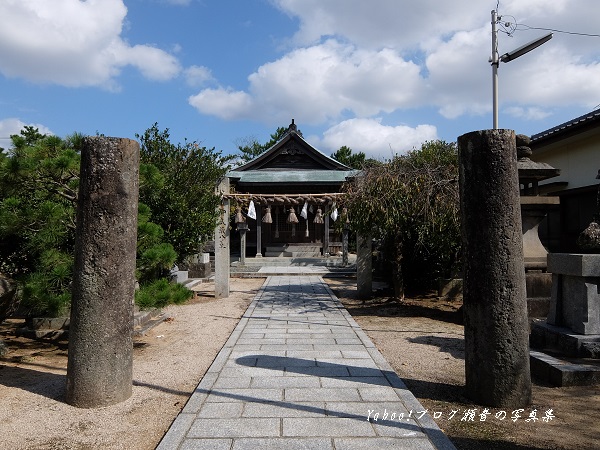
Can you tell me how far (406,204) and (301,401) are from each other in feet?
18.4

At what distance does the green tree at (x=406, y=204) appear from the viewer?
8.48 metres

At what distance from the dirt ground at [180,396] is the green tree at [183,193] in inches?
139

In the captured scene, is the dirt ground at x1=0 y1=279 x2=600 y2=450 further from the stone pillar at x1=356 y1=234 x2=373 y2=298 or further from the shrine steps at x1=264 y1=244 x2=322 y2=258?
the shrine steps at x1=264 y1=244 x2=322 y2=258

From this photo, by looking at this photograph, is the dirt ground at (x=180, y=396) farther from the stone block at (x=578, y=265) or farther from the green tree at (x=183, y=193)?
the green tree at (x=183, y=193)

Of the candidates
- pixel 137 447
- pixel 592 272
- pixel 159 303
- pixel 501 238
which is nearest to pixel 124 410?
pixel 137 447

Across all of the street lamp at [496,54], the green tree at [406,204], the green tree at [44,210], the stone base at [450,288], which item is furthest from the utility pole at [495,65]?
the green tree at [44,210]

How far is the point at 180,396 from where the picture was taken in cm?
427

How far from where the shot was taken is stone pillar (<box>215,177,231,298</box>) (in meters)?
11.4

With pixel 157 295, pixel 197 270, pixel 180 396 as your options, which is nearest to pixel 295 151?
pixel 197 270

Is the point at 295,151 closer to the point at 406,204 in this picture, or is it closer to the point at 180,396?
the point at 406,204

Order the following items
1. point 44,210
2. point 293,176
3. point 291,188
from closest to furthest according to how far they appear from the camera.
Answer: point 44,210
point 293,176
point 291,188

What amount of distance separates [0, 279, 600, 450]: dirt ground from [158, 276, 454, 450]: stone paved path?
21cm

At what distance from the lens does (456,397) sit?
13.6 feet

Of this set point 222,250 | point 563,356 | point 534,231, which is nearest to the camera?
point 563,356
